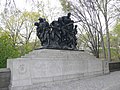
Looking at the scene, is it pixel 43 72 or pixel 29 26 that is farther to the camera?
pixel 29 26

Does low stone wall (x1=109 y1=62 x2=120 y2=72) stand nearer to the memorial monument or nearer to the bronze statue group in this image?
the memorial monument

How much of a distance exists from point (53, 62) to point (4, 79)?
3.13 meters

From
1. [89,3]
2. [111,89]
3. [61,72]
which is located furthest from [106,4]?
[111,89]

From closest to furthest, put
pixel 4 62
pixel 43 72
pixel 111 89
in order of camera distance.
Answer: pixel 111 89 < pixel 43 72 < pixel 4 62

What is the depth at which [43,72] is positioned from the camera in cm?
919

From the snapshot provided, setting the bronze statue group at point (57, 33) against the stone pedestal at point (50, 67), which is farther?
A: the bronze statue group at point (57, 33)

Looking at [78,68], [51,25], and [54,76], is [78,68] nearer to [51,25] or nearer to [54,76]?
[54,76]

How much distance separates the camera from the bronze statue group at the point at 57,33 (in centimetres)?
1152

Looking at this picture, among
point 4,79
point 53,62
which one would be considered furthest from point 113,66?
point 4,79

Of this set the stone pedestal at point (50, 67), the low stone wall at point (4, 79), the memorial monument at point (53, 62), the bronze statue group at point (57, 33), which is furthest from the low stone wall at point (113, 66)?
the low stone wall at point (4, 79)

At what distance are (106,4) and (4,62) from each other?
12.9 metres

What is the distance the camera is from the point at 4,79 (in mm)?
7375

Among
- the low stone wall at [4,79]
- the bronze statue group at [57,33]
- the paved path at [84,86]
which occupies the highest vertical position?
the bronze statue group at [57,33]

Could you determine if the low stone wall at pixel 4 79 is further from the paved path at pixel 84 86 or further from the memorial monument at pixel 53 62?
the paved path at pixel 84 86
